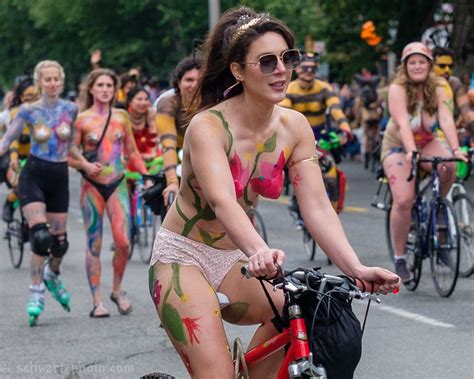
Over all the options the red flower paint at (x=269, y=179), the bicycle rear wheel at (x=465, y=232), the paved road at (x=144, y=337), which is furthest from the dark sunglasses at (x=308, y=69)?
the red flower paint at (x=269, y=179)

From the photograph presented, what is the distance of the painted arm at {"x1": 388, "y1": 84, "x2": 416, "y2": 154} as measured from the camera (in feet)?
33.7

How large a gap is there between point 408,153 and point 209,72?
520 centimetres

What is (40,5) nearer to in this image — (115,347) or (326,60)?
(326,60)

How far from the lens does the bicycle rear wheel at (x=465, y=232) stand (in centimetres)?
1113

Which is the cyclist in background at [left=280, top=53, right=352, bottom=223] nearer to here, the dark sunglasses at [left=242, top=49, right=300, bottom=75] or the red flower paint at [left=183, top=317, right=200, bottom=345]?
the dark sunglasses at [left=242, top=49, right=300, bottom=75]

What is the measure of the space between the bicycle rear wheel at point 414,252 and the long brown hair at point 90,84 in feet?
8.47

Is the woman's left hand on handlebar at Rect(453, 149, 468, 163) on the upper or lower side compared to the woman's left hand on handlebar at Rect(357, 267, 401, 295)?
lower

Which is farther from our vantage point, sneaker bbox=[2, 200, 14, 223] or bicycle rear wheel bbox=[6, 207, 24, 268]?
sneaker bbox=[2, 200, 14, 223]

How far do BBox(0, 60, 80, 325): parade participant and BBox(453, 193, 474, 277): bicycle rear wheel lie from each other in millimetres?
3188

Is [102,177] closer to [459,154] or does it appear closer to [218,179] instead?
[459,154]

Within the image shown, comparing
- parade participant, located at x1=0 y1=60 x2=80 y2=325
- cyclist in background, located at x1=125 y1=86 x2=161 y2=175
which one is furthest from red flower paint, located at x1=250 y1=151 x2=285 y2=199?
cyclist in background, located at x1=125 y1=86 x2=161 y2=175

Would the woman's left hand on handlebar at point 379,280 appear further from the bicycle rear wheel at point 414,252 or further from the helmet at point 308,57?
the helmet at point 308,57

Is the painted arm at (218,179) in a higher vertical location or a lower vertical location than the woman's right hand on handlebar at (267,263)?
higher

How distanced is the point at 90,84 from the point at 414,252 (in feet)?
9.30
